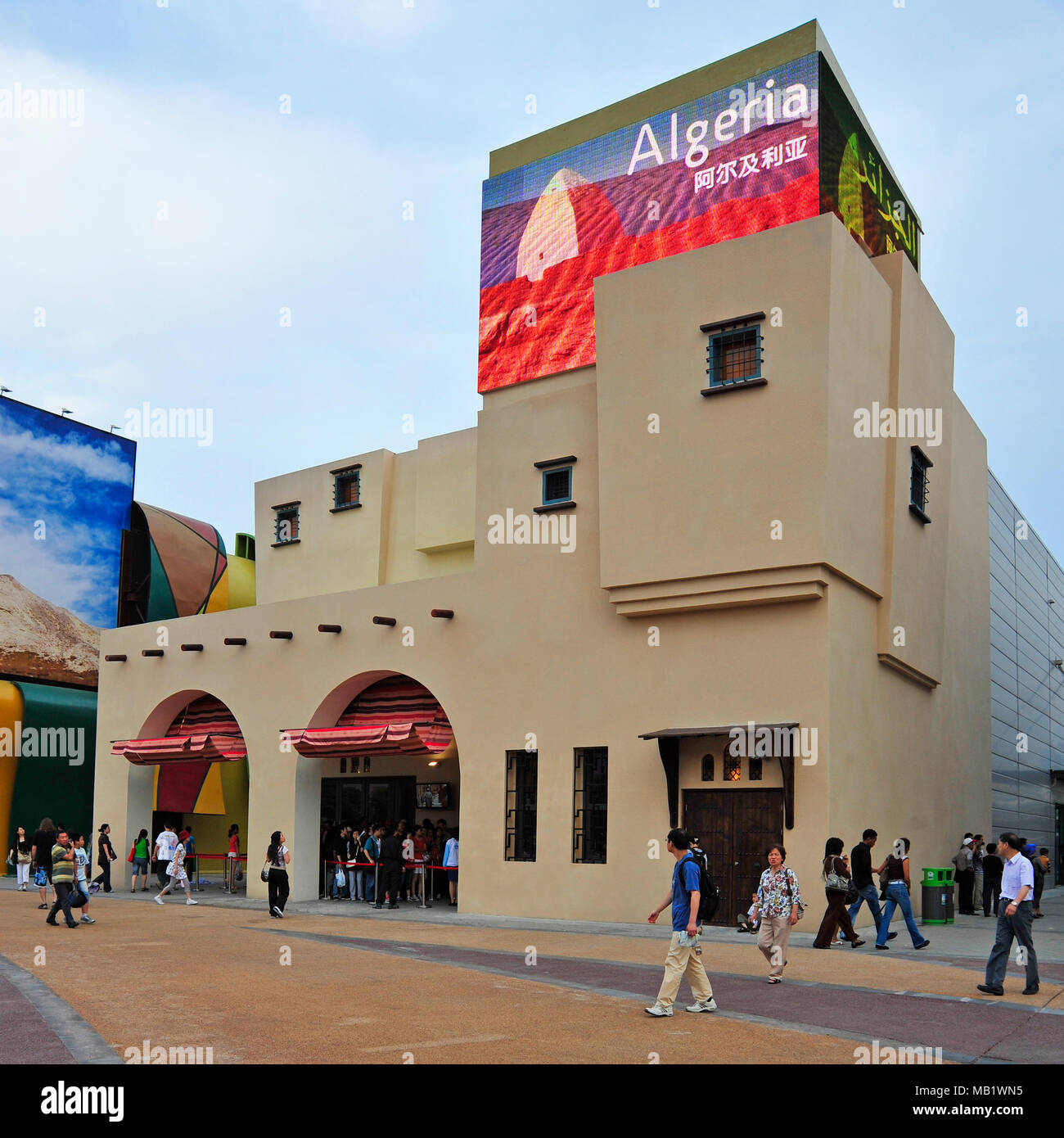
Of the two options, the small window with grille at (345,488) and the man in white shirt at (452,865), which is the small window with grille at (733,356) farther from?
the small window with grille at (345,488)

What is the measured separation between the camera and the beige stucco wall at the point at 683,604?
18.2 meters

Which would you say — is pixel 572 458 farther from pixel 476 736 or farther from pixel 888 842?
pixel 888 842

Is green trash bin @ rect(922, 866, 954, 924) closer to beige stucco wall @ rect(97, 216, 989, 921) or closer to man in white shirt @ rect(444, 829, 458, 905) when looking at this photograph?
beige stucco wall @ rect(97, 216, 989, 921)

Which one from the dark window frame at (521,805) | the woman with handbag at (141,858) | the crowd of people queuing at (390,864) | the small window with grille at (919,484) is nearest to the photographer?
the dark window frame at (521,805)

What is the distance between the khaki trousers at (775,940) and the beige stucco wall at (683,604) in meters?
5.41

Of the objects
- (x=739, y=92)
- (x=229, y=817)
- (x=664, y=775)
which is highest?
(x=739, y=92)

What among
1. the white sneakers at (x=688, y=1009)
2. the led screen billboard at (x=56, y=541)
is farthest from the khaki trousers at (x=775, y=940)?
the led screen billboard at (x=56, y=541)

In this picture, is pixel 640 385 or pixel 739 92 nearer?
pixel 640 385

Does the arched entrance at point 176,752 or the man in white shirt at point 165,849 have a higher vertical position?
the arched entrance at point 176,752

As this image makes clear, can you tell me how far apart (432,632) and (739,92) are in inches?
505

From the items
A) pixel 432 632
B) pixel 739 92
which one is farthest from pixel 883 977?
pixel 739 92

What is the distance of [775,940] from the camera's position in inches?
489

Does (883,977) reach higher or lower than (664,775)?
lower
